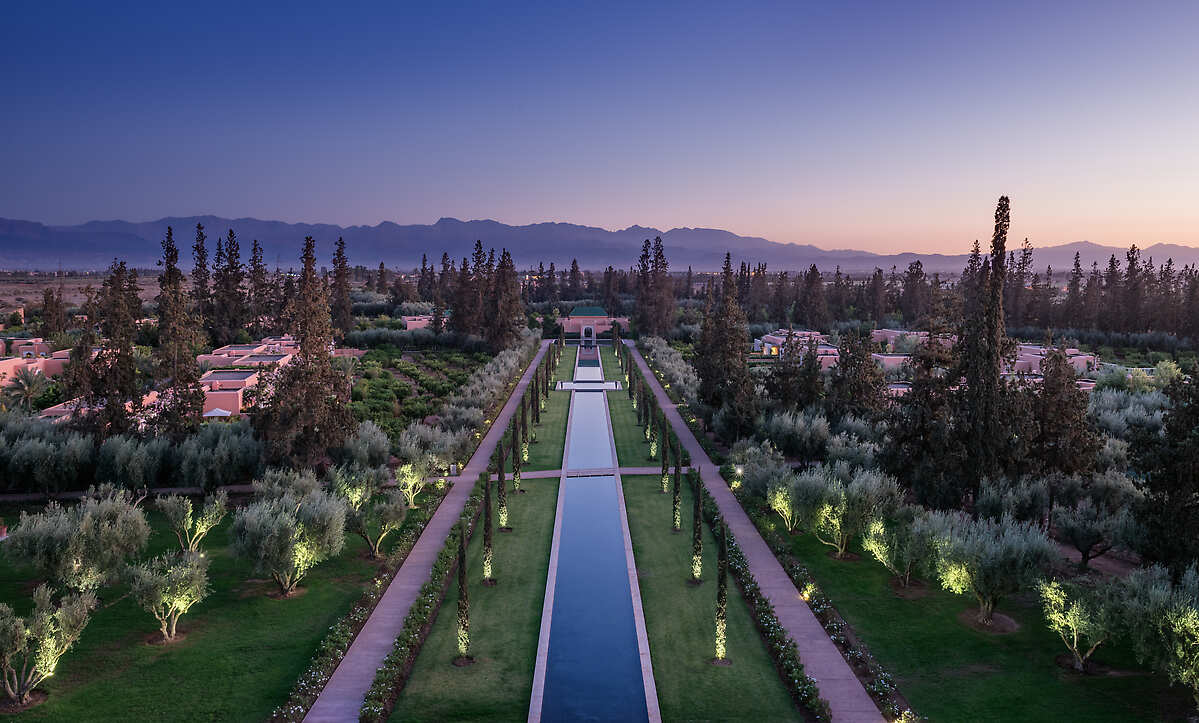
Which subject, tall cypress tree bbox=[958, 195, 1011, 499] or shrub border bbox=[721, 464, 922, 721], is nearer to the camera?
shrub border bbox=[721, 464, 922, 721]

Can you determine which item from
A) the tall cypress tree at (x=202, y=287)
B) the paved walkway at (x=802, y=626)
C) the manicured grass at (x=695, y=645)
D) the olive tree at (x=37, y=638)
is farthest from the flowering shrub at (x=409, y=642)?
the tall cypress tree at (x=202, y=287)

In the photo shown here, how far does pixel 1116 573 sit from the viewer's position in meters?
20.1

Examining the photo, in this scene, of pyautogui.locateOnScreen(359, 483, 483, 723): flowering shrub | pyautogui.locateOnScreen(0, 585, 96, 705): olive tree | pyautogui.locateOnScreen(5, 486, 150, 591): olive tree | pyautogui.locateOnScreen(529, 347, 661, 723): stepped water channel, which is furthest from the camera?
pyautogui.locateOnScreen(5, 486, 150, 591): olive tree

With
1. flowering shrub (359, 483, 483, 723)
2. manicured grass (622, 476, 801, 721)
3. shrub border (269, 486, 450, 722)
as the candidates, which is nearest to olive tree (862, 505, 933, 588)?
manicured grass (622, 476, 801, 721)

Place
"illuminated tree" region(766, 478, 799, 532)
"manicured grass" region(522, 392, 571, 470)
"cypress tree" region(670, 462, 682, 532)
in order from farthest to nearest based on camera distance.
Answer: "manicured grass" region(522, 392, 571, 470), "cypress tree" region(670, 462, 682, 532), "illuminated tree" region(766, 478, 799, 532)

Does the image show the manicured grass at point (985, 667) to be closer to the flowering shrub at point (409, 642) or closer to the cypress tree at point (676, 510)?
the cypress tree at point (676, 510)

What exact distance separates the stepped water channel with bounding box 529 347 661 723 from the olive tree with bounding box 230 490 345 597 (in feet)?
22.2

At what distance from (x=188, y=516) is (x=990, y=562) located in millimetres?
23019

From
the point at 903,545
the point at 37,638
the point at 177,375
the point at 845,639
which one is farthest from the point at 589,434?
the point at 37,638

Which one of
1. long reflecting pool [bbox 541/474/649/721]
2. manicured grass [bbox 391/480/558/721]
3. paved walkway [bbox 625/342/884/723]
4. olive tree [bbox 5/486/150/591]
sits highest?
olive tree [bbox 5/486/150/591]

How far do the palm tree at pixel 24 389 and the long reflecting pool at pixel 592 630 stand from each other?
3562 cm

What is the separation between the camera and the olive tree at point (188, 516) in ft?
67.9

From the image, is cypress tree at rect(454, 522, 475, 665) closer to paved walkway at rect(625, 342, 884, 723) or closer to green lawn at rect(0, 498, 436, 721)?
green lawn at rect(0, 498, 436, 721)

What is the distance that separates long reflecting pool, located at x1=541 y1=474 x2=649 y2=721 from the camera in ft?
47.9
